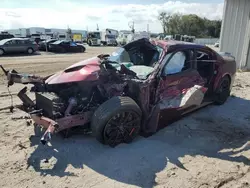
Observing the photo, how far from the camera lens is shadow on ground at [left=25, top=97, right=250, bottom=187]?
3.51m

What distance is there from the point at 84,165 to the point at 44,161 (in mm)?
593

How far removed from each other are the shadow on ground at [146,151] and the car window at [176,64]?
3.56ft

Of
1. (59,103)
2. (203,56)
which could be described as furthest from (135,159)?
(203,56)

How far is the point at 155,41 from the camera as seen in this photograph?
5.13 metres

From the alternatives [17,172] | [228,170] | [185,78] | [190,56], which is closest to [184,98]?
[185,78]

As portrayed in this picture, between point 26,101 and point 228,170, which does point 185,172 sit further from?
point 26,101

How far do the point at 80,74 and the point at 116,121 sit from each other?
0.98 meters

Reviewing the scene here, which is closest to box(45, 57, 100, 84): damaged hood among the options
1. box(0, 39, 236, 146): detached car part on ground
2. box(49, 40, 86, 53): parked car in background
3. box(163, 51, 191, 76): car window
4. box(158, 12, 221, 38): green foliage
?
box(0, 39, 236, 146): detached car part on ground

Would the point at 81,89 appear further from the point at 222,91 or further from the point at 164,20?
the point at 164,20

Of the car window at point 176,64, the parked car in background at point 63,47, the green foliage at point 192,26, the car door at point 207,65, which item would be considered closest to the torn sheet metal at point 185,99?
the car window at point 176,64

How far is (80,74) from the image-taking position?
4.20 metres

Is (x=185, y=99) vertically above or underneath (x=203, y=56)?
underneath

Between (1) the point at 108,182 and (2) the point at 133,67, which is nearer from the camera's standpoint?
(1) the point at 108,182

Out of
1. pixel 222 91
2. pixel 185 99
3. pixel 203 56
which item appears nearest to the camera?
pixel 185 99
